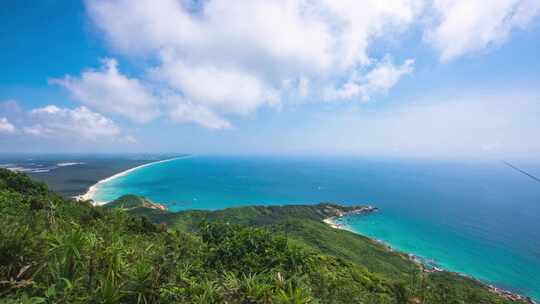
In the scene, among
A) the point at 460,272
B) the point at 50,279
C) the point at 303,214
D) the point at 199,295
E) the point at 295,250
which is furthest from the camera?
the point at 303,214

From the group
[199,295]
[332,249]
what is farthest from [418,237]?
[199,295]

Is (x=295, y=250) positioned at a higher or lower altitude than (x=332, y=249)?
higher

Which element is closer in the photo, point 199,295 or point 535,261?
point 199,295

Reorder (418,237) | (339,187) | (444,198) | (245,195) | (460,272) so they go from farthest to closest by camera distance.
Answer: (339,187) < (245,195) < (444,198) < (418,237) < (460,272)

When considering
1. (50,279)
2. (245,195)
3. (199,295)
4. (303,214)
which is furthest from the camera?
(245,195)

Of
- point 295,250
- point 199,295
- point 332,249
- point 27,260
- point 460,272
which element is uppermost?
point 27,260

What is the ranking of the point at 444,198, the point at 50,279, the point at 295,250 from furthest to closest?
1. the point at 444,198
2. the point at 295,250
3. the point at 50,279

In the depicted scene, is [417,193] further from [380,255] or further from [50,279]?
[50,279]

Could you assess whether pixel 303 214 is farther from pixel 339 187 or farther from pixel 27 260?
pixel 27 260

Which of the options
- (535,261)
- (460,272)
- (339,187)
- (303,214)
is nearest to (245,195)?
(303,214)
